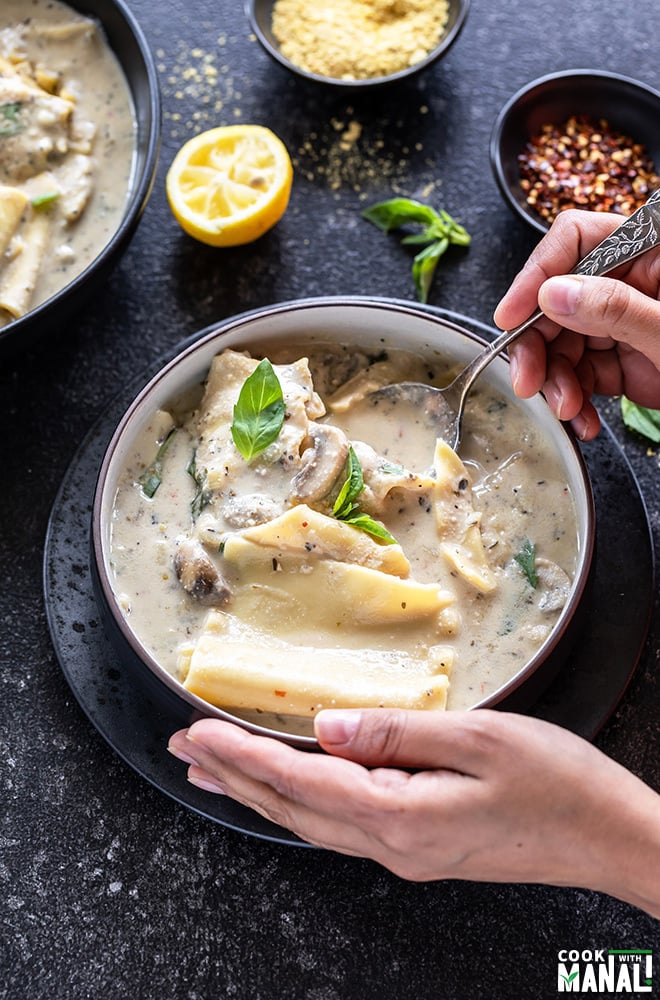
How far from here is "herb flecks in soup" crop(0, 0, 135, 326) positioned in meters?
2.71

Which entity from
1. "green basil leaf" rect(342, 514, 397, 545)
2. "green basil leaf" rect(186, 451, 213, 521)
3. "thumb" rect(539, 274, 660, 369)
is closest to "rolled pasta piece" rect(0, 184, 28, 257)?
"green basil leaf" rect(186, 451, 213, 521)

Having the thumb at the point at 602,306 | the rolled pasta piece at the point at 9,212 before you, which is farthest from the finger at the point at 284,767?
the rolled pasta piece at the point at 9,212

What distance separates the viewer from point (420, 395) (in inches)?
97.7

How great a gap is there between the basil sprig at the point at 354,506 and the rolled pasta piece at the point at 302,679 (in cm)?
25

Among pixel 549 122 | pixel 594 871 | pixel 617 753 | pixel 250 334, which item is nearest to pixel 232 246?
pixel 250 334

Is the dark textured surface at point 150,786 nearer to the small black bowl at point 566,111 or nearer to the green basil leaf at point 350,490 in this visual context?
the small black bowl at point 566,111

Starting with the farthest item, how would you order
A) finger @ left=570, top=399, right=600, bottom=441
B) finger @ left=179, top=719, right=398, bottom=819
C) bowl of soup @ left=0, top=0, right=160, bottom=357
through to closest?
bowl of soup @ left=0, top=0, right=160, bottom=357
finger @ left=570, top=399, right=600, bottom=441
finger @ left=179, top=719, right=398, bottom=819

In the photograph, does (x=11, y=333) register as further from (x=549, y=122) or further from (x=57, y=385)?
(x=549, y=122)

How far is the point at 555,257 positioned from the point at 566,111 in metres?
0.91

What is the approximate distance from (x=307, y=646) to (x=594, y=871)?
665mm

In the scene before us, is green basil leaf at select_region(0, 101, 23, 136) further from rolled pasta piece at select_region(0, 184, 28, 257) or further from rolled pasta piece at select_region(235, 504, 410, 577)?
rolled pasta piece at select_region(235, 504, 410, 577)

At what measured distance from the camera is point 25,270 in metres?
2.69

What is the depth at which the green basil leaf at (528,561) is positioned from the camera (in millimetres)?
2277

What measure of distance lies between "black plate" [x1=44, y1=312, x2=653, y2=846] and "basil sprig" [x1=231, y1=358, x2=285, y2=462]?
0.43 meters
